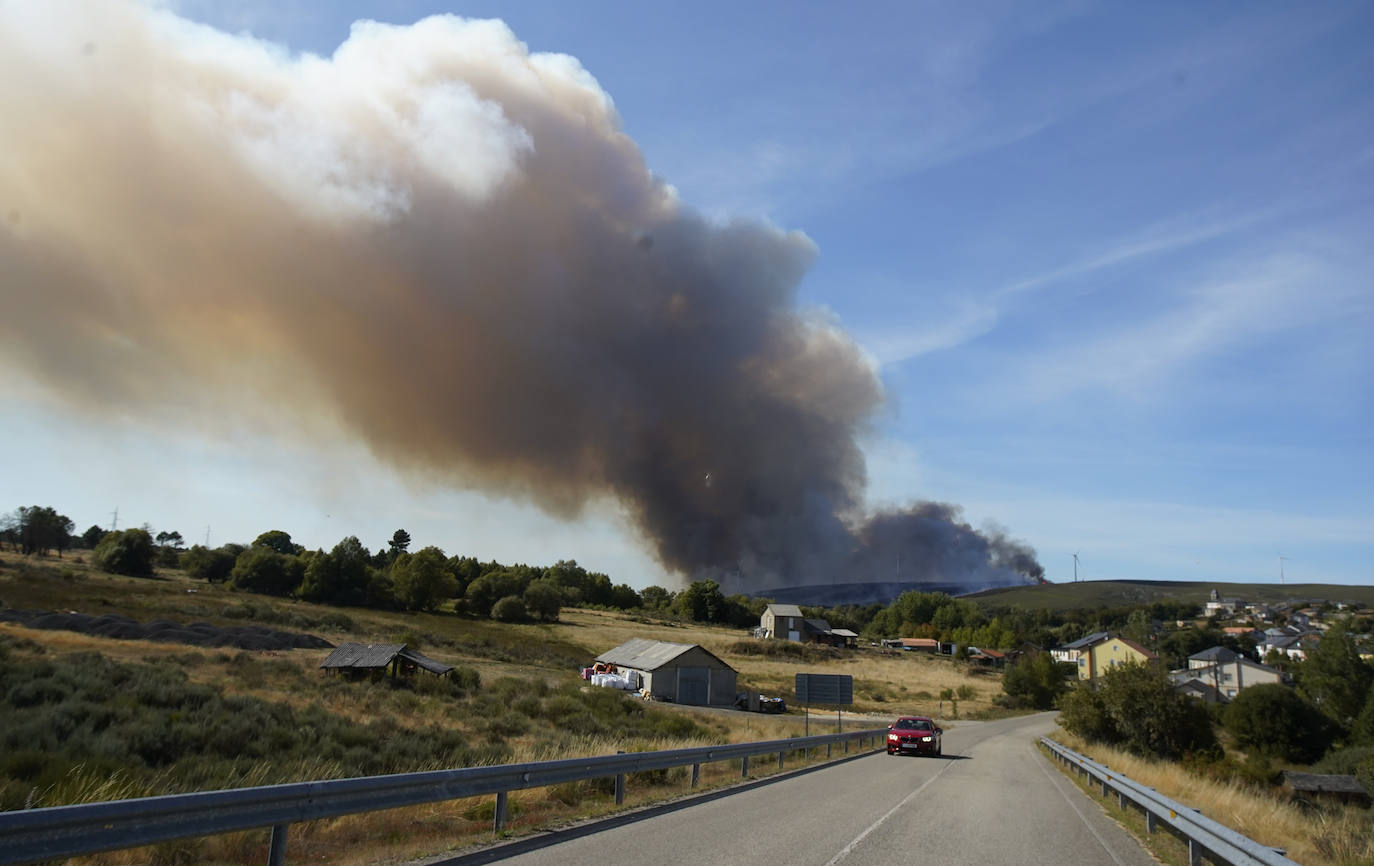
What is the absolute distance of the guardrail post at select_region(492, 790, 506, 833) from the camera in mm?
9242

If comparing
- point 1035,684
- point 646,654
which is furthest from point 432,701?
point 1035,684

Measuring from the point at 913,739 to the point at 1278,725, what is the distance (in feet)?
178

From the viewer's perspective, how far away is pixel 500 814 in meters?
9.38

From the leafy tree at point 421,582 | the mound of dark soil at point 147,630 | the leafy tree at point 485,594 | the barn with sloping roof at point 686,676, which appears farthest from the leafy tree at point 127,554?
the barn with sloping roof at point 686,676

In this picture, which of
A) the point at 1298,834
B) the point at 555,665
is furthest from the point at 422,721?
the point at 555,665

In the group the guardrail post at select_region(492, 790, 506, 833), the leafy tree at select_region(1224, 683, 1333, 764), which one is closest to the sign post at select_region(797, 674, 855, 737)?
the guardrail post at select_region(492, 790, 506, 833)

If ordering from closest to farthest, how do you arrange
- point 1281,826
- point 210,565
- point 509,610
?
point 1281,826 → point 509,610 → point 210,565

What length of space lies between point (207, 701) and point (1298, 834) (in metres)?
22.0

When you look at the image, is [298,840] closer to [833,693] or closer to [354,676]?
[833,693]

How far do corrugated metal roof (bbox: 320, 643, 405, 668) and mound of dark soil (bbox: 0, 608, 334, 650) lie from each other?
1018cm

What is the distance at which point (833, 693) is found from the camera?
3009cm

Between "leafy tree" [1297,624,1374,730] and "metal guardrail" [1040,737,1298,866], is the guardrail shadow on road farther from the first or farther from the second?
"leafy tree" [1297,624,1374,730]

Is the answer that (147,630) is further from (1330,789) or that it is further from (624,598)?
(624,598)

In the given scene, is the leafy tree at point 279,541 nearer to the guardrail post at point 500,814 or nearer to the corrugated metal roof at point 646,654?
the corrugated metal roof at point 646,654
